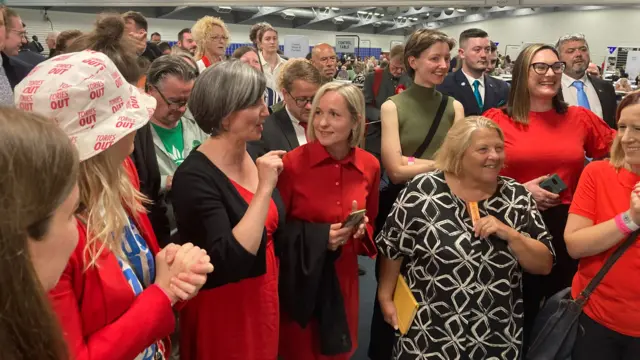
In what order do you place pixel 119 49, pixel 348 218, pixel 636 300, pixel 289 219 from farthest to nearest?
pixel 289 219, pixel 348 218, pixel 636 300, pixel 119 49

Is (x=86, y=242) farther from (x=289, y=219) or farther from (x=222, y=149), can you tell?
(x=289, y=219)

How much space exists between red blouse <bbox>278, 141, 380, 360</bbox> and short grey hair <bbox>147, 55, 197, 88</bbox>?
0.61 m

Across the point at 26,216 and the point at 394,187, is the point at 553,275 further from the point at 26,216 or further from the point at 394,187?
the point at 26,216

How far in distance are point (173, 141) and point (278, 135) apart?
52 centimetres

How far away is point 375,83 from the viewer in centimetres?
541

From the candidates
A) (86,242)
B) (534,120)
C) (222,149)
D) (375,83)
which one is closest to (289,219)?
(222,149)

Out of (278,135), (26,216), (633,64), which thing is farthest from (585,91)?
(633,64)

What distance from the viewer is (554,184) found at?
7.30 ft

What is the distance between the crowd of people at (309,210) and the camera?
1107 millimetres

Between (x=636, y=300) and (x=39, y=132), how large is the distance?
2.00m

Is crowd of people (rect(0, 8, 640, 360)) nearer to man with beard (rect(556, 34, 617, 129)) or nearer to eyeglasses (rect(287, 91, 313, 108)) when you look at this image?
eyeglasses (rect(287, 91, 313, 108))

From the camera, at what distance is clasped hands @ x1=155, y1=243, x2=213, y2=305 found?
116cm

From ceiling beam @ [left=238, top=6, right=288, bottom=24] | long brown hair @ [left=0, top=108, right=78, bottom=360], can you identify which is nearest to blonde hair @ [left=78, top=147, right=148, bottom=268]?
long brown hair @ [left=0, top=108, right=78, bottom=360]

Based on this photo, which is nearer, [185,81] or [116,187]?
[116,187]
